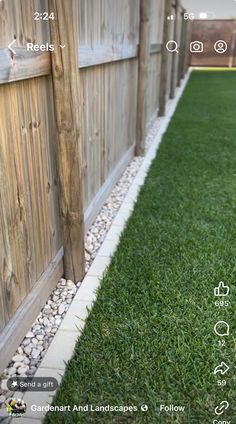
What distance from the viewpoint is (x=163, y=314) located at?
1.94 meters

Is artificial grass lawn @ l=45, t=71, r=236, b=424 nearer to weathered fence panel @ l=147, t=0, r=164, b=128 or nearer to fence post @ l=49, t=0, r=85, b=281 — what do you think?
fence post @ l=49, t=0, r=85, b=281

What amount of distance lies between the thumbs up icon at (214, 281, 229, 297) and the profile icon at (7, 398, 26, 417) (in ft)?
3.54

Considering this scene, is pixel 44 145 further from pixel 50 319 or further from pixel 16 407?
pixel 16 407

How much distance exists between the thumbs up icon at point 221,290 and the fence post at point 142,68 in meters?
2.67

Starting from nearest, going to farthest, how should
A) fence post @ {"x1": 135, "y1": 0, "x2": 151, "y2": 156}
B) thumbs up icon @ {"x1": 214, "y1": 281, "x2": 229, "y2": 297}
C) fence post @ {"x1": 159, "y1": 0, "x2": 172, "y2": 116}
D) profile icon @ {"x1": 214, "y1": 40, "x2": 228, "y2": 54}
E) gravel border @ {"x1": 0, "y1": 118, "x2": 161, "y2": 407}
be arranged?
1. gravel border @ {"x1": 0, "y1": 118, "x2": 161, "y2": 407}
2. thumbs up icon @ {"x1": 214, "y1": 281, "x2": 229, "y2": 297}
3. profile icon @ {"x1": 214, "y1": 40, "x2": 228, "y2": 54}
4. fence post @ {"x1": 135, "y1": 0, "x2": 151, "y2": 156}
5. fence post @ {"x1": 159, "y1": 0, "x2": 172, "y2": 116}

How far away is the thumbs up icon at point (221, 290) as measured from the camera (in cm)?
209

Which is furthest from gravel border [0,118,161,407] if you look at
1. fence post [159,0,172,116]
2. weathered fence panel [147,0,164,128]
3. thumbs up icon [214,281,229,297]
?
fence post [159,0,172,116]

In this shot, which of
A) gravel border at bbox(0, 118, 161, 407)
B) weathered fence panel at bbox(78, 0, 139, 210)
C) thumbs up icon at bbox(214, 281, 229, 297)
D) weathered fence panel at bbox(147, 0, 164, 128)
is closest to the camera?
gravel border at bbox(0, 118, 161, 407)

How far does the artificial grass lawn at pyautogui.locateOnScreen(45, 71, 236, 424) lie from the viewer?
1.52 m

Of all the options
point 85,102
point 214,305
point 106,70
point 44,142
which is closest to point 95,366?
point 214,305

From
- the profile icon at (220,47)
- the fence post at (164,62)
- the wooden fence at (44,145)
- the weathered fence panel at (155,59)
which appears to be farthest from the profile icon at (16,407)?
the fence post at (164,62)

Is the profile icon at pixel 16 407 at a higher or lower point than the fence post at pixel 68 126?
lower

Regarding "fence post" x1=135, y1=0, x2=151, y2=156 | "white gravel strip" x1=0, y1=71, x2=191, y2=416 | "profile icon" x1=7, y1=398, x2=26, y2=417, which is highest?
→ "fence post" x1=135, y1=0, x2=151, y2=156

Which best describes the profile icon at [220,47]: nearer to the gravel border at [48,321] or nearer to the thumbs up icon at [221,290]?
the gravel border at [48,321]
